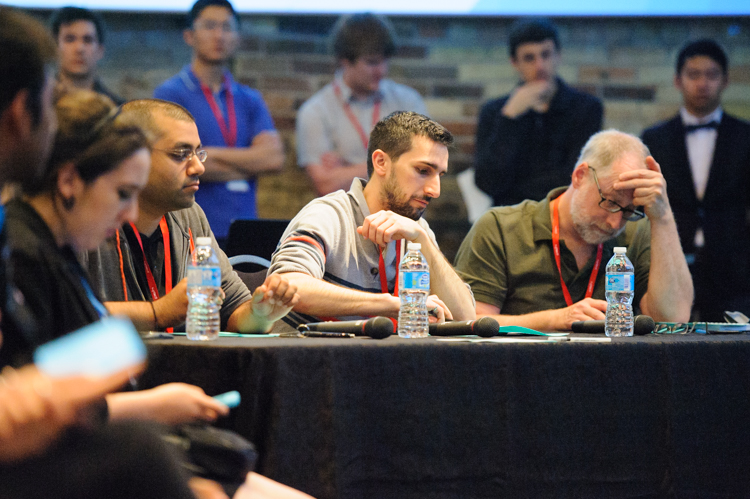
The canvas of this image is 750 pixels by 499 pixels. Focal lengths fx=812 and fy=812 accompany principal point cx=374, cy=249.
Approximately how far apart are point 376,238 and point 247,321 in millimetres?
438

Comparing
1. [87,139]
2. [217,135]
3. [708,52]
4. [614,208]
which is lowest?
[614,208]

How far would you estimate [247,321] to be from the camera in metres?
2.17

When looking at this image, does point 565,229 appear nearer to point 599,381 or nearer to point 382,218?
point 382,218

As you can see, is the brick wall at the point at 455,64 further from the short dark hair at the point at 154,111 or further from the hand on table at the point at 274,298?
the hand on table at the point at 274,298

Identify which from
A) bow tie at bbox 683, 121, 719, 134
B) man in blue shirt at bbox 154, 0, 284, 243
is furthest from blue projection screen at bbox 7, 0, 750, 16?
bow tie at bbox 683, 121, 719, 134

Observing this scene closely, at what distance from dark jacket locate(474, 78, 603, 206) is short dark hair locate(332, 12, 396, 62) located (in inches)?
25.2

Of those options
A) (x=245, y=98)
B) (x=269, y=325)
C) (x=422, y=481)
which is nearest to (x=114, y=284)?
(x=269, y=325)

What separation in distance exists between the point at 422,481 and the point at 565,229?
1483 mm

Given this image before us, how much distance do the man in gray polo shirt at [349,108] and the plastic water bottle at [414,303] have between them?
5.45 ft

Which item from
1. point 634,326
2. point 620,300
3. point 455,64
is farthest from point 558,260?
point 455,64

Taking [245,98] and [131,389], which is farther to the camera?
[245,98]

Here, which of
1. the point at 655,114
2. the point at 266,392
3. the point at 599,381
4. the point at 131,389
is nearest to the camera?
the point at 131,389

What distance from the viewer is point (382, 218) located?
2.33m

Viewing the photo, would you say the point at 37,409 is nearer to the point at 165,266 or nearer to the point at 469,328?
the point at 469,328
